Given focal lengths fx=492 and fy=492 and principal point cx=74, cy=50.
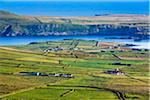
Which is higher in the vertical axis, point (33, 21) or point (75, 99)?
point (33, 21)

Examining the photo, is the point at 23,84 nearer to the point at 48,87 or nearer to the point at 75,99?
the point at 48,87

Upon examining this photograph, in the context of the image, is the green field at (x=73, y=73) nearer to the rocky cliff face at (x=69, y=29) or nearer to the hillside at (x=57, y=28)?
the rocky cliff face at (x=69, y=29)

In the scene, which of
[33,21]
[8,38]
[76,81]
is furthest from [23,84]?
[33,21]

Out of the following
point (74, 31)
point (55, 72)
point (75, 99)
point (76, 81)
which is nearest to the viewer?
point (75, 99)

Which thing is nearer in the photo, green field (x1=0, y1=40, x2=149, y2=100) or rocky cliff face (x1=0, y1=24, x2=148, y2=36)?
green field (x1=0, y1=40, x2=149, y2=100)

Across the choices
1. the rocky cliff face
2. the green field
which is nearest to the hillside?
the rocky cliff face

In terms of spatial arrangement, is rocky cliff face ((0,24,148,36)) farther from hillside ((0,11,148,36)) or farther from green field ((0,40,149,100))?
green field ((0,40,149,100))

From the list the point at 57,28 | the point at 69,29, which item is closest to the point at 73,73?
the point at 57,28

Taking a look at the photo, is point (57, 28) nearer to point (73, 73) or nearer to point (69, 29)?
point (69, 29)

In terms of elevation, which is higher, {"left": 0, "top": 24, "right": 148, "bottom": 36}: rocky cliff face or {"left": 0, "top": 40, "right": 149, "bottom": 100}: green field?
{"left": 0, "top": 24, "right": 148, "bottom": 36}: rocky cliff face
